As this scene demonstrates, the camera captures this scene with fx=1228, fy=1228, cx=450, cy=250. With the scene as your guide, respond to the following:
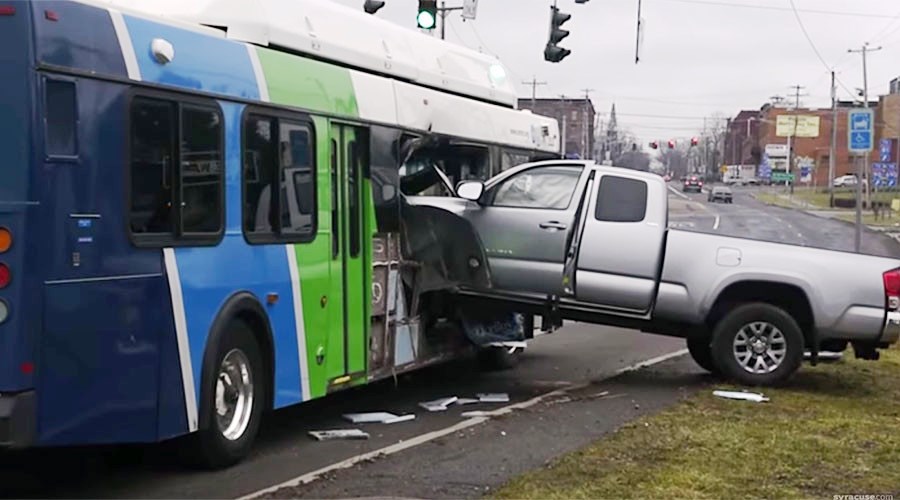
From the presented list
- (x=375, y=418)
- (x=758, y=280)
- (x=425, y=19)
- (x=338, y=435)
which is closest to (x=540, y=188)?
(x=758, y=280)

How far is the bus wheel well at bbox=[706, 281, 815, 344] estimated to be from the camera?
12.5 meters

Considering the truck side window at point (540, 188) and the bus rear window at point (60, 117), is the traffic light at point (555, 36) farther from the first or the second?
the bus rear window at point (60, 117)

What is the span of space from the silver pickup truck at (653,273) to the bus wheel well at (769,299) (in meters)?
0.02

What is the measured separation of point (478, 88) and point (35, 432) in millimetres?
8250

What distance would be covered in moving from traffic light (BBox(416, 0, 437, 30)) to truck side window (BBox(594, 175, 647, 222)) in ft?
20.4

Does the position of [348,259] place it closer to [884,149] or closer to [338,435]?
[338,435]

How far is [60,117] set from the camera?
260 inches

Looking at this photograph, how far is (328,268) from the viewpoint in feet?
31.7

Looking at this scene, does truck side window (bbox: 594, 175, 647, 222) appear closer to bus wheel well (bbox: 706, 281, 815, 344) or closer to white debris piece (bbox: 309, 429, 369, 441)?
bus wheel well (bbox: 706, 281, 815, 344)

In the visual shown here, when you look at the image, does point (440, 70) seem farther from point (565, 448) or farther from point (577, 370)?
point (565, 448)

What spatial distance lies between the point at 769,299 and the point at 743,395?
137 centimetres

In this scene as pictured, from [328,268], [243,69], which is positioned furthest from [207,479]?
[243,69]

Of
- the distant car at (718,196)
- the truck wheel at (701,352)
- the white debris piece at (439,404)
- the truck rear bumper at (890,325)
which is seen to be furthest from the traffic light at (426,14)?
the distant car at (718,196)

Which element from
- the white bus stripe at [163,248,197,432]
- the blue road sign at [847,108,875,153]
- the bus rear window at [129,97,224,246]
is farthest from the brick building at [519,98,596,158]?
the white bus stripe at [163,248,197,432]
